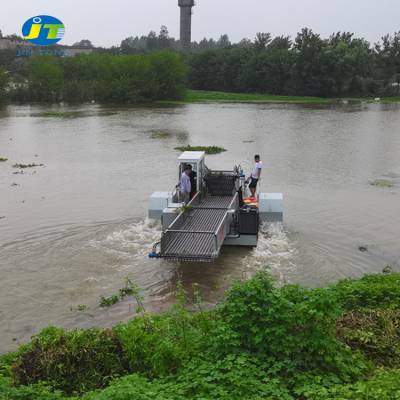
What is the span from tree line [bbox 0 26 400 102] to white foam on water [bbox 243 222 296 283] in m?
56.8

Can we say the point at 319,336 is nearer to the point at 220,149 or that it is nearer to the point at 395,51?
the point at 220,149

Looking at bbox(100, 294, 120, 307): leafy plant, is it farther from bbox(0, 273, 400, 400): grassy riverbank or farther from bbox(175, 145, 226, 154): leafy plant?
bbox(175, 145, 226, 154): leafy plant

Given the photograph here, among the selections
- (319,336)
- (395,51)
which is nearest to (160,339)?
(319,336)

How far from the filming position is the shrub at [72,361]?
7.50 metres

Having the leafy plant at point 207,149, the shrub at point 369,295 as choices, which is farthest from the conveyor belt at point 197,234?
the leafy plant at point 207,149

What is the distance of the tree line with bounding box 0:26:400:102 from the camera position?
71375mm

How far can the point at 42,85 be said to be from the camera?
236ft

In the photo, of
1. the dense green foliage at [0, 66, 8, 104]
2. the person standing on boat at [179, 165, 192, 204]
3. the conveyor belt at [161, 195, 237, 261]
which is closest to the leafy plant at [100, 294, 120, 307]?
the conveyor belt at [161, 195, 237, 261]

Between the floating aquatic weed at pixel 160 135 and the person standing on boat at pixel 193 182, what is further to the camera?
the floating aquatic weed at pixel 160 135

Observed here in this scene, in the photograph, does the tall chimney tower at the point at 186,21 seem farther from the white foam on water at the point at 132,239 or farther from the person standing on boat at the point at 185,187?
the person standing on boat at the point at 185,187

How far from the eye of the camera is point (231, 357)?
7.03m

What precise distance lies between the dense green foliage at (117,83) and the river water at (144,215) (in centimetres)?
2876

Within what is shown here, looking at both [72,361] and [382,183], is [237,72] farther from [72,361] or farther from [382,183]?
[72,361]

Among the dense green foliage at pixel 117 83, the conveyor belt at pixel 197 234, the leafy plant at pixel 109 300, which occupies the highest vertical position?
the dense green foliage at pixel 117 83
